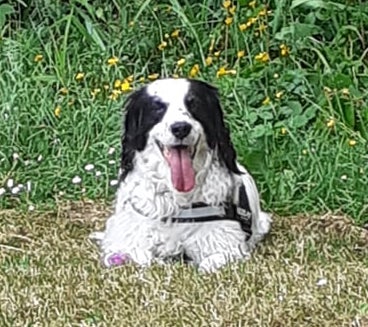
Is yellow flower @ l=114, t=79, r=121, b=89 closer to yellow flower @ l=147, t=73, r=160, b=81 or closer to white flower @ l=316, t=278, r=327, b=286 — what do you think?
yellow flower @ l=147, t=73, r=160, b=81

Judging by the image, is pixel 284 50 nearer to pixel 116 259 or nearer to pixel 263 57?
pixel 263 57

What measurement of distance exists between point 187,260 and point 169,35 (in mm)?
2991

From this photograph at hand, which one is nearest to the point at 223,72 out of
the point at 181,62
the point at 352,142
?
the point at 181,62

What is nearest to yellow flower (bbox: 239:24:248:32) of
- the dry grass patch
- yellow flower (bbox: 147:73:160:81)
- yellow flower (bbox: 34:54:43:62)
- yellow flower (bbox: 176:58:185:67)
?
yellow flower (bbox: 176:58:185:67)

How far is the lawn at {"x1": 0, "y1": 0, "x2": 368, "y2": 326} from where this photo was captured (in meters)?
5.06

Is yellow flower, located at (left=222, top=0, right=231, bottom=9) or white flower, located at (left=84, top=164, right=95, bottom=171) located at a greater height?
yellow flower, located at (left=222, top=0, right=231, bottom=9)

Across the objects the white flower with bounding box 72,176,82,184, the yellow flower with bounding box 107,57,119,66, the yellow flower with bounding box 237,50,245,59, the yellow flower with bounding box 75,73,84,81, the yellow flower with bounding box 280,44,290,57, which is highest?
the yellow flower with bounding box 280,44,290,57

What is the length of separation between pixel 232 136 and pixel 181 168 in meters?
1.57

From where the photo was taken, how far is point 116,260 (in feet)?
18.3

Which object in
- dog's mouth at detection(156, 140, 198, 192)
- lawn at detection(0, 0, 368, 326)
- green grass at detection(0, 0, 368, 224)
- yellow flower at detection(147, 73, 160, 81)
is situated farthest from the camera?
yellow flower at detection(147, 73, 160, 81)

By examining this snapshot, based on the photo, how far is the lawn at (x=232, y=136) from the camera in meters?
5.06

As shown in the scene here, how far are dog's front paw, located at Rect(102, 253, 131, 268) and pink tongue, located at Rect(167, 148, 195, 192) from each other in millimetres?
362

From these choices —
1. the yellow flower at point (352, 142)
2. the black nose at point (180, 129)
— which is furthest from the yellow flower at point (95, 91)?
the black nose at point (180, 129)

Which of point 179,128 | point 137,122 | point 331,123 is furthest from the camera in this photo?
point 331,123
